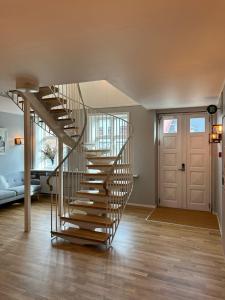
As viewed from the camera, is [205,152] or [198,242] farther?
[205,152]

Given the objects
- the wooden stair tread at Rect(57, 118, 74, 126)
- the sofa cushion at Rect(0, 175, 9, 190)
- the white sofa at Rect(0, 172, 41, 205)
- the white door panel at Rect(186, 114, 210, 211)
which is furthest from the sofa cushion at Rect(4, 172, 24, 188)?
the white door panel at Rect(186, 114, 210, 211)

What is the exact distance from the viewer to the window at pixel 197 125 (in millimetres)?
5441

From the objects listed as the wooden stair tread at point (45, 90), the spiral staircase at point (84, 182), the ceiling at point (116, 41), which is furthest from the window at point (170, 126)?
the wooden stair tread at point (45, 90)

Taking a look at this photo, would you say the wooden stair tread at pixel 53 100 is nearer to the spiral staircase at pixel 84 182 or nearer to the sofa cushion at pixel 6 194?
the spiral staircase at pixel 84 182

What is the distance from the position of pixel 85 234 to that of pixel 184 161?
3.20 metres

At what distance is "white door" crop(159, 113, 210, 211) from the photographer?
541 centimetres

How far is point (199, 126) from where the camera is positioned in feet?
18.0

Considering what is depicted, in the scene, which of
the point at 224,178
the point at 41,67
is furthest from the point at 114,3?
the point at 224,178

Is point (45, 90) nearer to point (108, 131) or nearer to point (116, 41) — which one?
point (108, 131)

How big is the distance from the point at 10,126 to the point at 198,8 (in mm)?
6358

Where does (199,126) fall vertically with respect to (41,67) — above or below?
below

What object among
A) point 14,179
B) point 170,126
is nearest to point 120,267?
point 170,126

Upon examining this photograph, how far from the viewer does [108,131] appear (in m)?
5.98

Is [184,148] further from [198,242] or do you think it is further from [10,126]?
[10,126]
